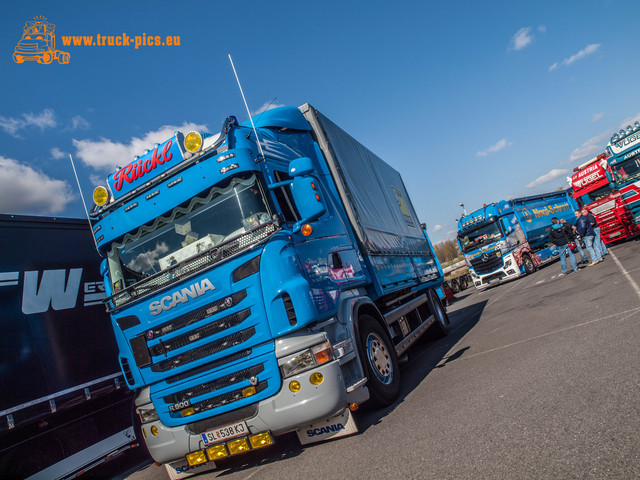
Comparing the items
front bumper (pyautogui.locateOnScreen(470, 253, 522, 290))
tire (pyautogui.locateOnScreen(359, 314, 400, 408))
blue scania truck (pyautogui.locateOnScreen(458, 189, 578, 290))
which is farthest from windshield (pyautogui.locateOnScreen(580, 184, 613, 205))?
tire (pyautogui.locateOnScreen(359, 314, 400, 408))

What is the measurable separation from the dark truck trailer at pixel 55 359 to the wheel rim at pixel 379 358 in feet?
14.0

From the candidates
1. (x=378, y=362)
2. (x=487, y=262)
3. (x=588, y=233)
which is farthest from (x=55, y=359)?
(x=487, y=262)

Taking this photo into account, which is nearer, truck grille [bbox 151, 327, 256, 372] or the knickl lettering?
truck grille [bbox 151, 327, 256, 372]

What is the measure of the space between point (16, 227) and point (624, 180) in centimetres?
1826

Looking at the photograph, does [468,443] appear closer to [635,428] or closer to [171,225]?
[635,428]

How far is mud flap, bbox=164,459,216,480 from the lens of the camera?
431 cm

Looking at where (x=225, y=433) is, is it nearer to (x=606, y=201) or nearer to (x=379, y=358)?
(x=379, y=358)

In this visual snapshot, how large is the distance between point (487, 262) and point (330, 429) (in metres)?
15.7

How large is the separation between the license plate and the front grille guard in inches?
58.4

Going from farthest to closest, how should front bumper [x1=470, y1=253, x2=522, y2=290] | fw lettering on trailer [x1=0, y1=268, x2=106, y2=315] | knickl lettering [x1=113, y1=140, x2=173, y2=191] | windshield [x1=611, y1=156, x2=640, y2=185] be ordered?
front bumper [x1=470, y1=253, x2=522, y2=290], windshield [x1=611, y1=156, x2=640, y2=185], fw lettering on trailer [x1=0, y1=268, x2=106, y2=315], knickl lettering [x1=113, y1=140, x2=173, y2=191]

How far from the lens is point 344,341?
4.19m

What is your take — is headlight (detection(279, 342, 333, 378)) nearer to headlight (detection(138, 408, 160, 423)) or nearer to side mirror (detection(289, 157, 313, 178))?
headlight (detection(138, 408, 160, 423))

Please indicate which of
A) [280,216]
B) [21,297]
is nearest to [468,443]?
[280,216]

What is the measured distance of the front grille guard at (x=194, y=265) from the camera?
4039 mm
